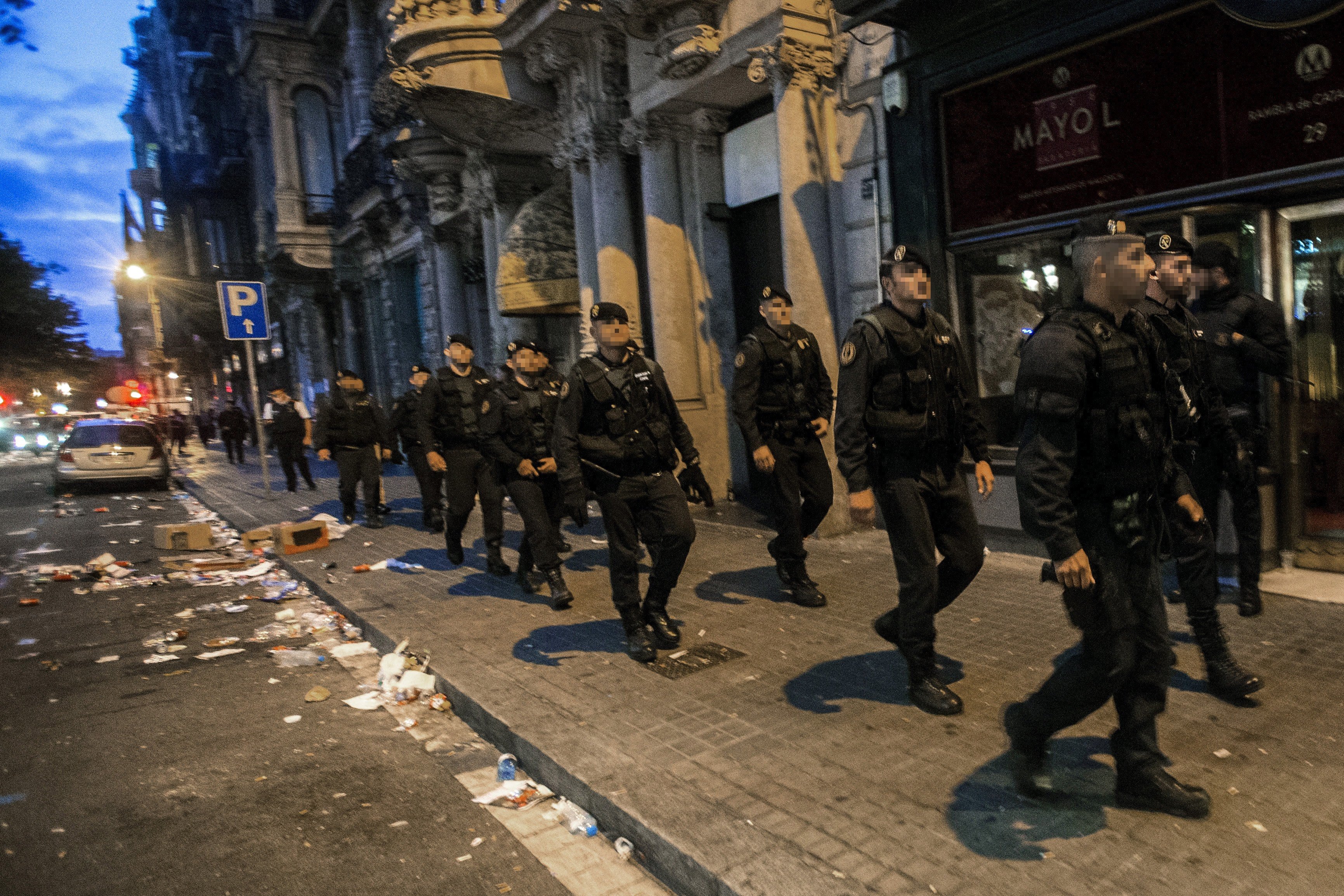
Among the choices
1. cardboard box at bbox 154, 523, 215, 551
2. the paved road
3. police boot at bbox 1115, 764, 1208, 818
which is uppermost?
cardboard box at bbox 154, 523, 215, 551

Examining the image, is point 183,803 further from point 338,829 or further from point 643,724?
point 643,724

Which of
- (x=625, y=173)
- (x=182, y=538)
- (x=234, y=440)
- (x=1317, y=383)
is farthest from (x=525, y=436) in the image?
(x=234, y=440)

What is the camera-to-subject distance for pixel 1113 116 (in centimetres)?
611

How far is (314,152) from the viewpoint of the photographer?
2584cm

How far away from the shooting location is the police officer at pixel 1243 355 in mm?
4559

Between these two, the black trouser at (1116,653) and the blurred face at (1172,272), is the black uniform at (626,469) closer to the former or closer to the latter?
the black trouser at (1116,653)

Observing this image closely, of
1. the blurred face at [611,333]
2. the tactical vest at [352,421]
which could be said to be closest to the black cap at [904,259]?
the blurred face at [611,333]

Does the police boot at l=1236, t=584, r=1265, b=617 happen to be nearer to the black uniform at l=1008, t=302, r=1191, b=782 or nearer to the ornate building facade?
the black uniform at l=1008, t=302, r=1191, b=782

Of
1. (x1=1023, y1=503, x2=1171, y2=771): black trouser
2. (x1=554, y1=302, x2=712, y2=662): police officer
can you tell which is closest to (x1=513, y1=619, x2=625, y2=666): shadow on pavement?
(x1=554, y1=302, x2=712, y2=662): police officer

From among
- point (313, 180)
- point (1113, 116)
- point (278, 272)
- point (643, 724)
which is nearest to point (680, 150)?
point (1113, 116)

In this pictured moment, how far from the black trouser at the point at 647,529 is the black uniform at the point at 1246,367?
8.91ft

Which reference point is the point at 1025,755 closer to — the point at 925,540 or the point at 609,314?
the point at 925,540

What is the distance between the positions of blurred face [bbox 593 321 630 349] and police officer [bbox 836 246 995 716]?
153cm

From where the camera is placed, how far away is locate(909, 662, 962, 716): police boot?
384 centimetres
